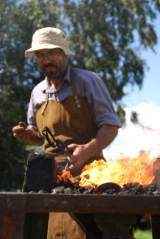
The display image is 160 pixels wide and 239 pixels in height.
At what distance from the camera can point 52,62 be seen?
4746mm

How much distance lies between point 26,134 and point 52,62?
0.65m

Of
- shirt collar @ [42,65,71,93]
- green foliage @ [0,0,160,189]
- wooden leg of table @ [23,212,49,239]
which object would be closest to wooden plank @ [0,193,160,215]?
wooden leg of table @ [23,212,49,239]

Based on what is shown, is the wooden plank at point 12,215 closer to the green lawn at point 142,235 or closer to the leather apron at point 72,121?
the leather apron at point 72,121

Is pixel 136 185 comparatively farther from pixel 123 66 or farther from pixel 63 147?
pixel 123 66

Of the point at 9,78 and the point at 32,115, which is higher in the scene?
the point at 9,78

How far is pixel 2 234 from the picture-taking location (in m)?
2.88

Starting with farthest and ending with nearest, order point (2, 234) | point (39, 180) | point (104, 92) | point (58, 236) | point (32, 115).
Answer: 1. point (32, 115)
2. point (104, 92)
3. point (58, 236)
4. point (39, 180)
5. point (2, 234)

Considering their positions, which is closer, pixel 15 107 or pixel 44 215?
pixel 44 215

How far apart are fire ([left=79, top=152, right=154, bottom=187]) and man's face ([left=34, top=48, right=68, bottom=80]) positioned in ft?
2.71

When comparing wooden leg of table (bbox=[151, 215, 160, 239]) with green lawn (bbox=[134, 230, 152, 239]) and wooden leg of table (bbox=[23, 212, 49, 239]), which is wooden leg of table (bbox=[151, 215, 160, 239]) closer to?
wooden leg of table (bbox=[23, 212, 49, 239])

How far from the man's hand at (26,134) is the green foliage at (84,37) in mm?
15354

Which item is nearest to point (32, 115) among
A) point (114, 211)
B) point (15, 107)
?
point (114, 211)

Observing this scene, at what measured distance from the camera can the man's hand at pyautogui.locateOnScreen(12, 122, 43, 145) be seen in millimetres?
4906

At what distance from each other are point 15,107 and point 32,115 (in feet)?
51.5
